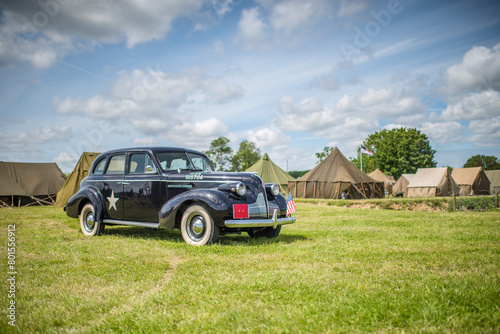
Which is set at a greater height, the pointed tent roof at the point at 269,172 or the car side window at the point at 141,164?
the pointed tent roof at the point at 269,172

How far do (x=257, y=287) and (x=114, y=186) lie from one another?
17.8 ft

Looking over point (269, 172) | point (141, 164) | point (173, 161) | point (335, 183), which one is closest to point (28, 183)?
point (141, 164)

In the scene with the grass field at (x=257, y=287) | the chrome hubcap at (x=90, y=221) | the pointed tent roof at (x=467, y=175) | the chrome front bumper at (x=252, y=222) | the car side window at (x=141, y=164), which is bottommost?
the grass field at (x=257, y=287)

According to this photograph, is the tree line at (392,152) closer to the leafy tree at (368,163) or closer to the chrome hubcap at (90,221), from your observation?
the leafy tree at (368,163)

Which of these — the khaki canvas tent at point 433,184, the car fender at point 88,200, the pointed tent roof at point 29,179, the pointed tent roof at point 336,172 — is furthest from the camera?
the khaki canvas tent at point 433,184

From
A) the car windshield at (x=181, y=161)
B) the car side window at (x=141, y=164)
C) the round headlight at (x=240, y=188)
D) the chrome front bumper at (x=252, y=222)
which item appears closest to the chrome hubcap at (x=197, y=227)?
the chrome front bumper at (x=252, y=222)

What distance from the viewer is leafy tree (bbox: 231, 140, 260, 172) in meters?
69.6

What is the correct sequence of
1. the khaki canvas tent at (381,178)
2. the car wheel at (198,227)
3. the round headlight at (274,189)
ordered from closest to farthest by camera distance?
the car wheel at (198,227) < the round headlight at (274,189) < the khaki canvas tent at (381,178)

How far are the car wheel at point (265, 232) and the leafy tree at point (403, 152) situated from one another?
62486 mm

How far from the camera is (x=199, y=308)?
10.4ft

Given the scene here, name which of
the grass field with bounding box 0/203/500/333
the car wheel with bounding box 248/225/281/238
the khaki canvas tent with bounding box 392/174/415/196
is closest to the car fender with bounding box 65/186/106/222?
the grass field with bounding box 0/203/500/333

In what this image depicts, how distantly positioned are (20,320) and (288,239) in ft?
16.7

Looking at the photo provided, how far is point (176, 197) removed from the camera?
6.74 metres

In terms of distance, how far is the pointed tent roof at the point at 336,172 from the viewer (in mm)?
29495
